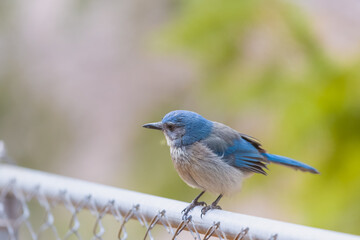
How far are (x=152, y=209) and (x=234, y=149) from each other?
3.36ft

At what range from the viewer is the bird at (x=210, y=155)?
122 inches

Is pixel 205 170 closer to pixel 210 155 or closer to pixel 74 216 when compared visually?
pixel 210 155

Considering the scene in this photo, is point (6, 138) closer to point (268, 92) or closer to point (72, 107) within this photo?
point (72, 107)

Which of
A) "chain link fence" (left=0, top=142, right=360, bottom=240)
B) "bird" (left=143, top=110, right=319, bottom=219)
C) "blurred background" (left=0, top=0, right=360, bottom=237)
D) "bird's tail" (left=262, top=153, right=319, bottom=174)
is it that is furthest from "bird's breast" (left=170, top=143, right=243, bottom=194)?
"blurred background" (left=0, top=0, right=360, bottom=237)

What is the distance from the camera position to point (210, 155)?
3150mm

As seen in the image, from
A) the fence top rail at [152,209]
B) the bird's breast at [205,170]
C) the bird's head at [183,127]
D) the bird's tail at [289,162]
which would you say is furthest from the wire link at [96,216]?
the bird's tail at [289,162]

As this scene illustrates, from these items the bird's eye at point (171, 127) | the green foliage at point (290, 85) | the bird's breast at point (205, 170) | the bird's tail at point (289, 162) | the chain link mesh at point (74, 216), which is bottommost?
the chain link mesh at point (74, 216)

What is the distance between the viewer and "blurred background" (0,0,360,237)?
345 cm

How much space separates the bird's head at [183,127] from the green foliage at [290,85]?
1.92 ft

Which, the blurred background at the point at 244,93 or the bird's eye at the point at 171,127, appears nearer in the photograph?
the bird's eye at the point at 171,127

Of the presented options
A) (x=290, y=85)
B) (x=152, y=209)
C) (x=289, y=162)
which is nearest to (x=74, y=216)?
(x=152, y=209)

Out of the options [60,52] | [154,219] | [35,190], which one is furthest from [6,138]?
[154,219]

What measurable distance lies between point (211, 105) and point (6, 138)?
9.61 feet

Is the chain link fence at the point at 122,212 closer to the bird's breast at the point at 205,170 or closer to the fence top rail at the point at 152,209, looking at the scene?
the fence top rail at the point at 152,209
